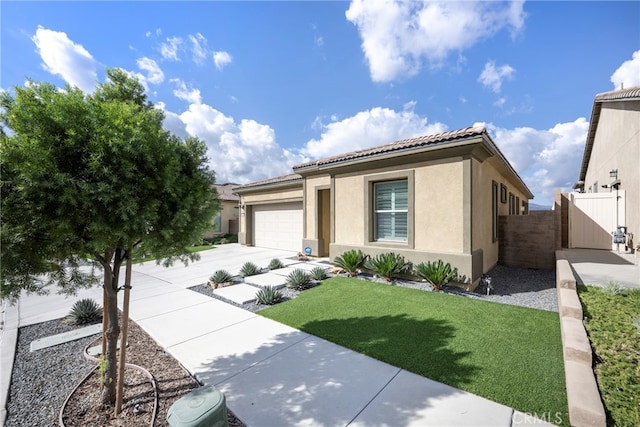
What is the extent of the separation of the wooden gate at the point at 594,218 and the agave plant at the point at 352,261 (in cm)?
988

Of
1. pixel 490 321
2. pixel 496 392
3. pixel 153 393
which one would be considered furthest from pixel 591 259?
pixel 153 393

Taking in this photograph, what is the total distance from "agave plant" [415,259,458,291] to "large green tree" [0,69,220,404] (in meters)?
6.28

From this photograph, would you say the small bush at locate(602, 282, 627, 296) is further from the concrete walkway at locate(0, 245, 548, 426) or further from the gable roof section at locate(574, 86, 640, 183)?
the gable roof section at locate(574, 86, 640, 183)

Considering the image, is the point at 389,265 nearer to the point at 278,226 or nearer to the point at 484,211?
the point at 484,211

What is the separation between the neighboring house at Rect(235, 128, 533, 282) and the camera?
719cm

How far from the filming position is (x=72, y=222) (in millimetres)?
2547

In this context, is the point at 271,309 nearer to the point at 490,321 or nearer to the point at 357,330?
the point at 357,330

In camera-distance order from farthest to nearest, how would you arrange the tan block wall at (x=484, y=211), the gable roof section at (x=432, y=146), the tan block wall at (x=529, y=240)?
1. the tan block wall at (x=529, y=240)
2. the tan block wall at (x=484, y=211)
3. the gable roof section at (x=432, y=146)

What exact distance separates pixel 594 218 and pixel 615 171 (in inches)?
79.7

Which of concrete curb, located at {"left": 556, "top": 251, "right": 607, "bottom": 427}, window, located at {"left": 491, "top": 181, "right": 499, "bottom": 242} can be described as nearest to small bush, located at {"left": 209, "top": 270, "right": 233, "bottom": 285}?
concrete curb, located at {"left": 556, "top": 251, "right": 607, "bottom": 427}

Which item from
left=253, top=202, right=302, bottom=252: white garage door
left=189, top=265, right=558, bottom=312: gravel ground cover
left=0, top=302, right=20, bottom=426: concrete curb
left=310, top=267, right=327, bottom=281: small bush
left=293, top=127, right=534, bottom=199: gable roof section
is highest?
left=293, top=127, right=534, bottom=199: gable roof section

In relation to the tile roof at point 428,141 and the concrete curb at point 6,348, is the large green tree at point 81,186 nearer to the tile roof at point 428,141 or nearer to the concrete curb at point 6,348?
the concrete curb at point 6,348

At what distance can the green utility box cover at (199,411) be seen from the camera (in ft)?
7.22

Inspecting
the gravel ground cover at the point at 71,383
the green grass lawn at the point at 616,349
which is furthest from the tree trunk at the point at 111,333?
the green grass lawn at the point at 616,349
